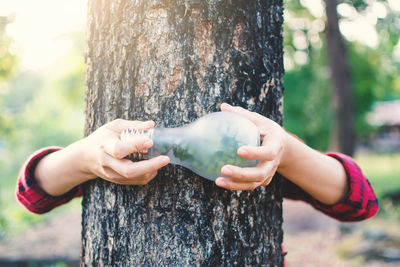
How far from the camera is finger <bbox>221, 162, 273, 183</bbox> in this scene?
89 cm

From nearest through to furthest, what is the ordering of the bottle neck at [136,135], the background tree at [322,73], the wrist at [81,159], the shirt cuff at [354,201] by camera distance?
the bottle neck at [136,135]
the wrist at [81,159]
the shirt cuff at [354,201]
the background tree at [322,73]

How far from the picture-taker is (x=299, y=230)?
7.09 m

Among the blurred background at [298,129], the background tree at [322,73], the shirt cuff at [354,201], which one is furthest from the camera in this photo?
the background tree at [322,73]

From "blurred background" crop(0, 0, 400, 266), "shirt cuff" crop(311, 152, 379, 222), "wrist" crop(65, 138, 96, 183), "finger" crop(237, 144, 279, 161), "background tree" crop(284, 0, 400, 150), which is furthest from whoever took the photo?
"background tree" crop(284, 0, 400, 150)

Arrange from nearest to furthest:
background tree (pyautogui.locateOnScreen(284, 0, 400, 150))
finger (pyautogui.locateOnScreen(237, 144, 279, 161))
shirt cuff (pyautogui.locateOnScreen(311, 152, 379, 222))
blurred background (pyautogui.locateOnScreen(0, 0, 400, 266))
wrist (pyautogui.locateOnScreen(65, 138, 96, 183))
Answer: finger (pyautogui.locateOnScreen(237, 144, 279, 161))
wrist (pyautogui.locateOnScreen(65, 138, 96, 183))
shirt cuff (pyautogui.locateOnScreen(311, 152, 379, 222))
blurred background (pyautogui.locateOnScreen(0, 0, 400, 266))
background tree (pyautogui.locateOnScreen(284, 0, 400, 150))

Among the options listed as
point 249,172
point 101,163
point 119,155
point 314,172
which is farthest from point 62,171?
point 314,172

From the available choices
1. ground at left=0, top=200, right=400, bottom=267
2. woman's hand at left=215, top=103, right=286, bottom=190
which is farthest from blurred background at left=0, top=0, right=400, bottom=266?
woman's hand at left=215, top=103, right=286, bottom=190

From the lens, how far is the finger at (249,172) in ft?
2.93

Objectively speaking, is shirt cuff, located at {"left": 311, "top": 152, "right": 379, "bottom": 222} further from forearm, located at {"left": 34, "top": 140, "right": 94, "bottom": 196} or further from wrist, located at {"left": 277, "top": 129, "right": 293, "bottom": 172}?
forearm, located at {"left": 34, "top": 140, "right": 94, "bottom": 196}

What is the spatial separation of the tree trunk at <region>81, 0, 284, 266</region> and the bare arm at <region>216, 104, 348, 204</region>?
156mm

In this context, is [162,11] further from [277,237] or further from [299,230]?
[299,230]

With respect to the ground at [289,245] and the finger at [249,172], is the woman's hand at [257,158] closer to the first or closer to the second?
the finger at [249,172]

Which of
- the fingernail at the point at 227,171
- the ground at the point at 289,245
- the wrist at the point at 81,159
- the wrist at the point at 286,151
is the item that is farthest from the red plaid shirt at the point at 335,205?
the ground at the point at 289,245

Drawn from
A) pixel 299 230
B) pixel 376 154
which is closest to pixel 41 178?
pixel 299 230
